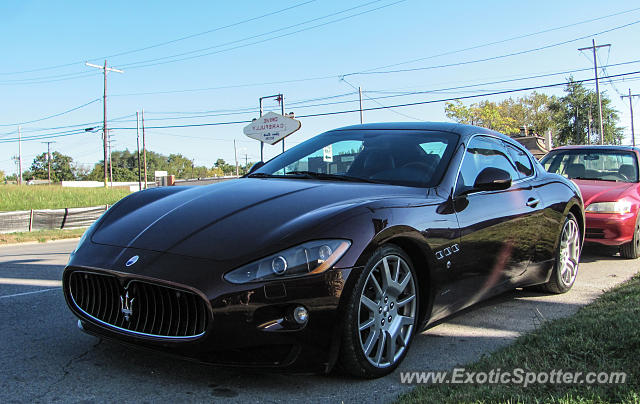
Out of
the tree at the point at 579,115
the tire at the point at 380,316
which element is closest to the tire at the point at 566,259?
the tire at the point at 380,316

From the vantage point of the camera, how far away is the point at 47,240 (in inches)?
586

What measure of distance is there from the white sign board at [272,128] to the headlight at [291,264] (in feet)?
72.5

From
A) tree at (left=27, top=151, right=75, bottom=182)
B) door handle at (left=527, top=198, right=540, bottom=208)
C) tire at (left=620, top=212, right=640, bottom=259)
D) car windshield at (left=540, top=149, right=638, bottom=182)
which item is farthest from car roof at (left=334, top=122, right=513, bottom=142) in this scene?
tree at (left=27, top=151, right=75, bottom=182)

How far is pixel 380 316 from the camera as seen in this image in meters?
2.94

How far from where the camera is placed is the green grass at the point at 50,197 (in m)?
30.8

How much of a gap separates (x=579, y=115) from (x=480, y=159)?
77158 mm

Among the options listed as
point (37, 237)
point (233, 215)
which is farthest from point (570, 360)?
point (37, 237)

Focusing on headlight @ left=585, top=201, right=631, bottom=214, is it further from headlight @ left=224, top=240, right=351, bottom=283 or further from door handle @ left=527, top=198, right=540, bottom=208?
headlight @ left=224, top=240, right=351, bottom=283

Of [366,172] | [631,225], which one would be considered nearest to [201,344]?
[366,172]

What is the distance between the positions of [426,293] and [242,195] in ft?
4.13

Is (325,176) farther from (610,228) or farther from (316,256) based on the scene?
(610,228)

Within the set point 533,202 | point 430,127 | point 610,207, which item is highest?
point 430,127

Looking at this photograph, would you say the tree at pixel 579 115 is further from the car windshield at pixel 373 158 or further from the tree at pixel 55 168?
the tree at pixel 55 168

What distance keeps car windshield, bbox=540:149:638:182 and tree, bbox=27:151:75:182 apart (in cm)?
12255
